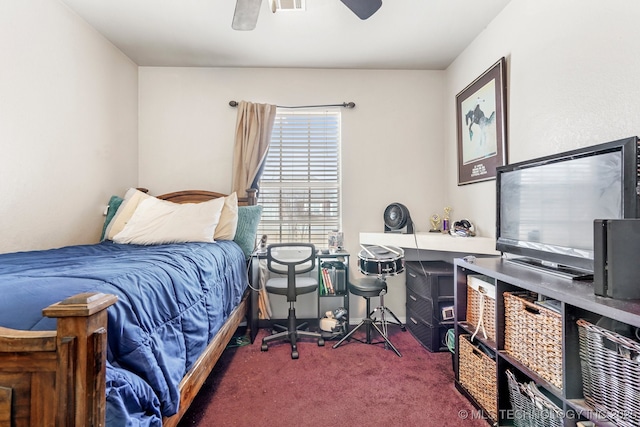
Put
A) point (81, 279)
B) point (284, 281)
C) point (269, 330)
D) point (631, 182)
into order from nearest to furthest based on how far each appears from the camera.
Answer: point (81, 279)
point (631, 182)
point (284, 281)
point (269, 330)

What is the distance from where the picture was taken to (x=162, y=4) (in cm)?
214

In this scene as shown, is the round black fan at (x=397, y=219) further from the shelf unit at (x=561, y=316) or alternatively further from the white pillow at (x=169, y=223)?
the white pillow at (x=169, y=223)

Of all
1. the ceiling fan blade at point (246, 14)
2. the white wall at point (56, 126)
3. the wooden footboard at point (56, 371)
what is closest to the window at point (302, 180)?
the ceiling fan blade at point (246, 14)

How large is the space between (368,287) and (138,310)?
179 cm

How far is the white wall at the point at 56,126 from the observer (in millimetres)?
1798

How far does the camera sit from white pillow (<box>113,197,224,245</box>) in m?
2.20

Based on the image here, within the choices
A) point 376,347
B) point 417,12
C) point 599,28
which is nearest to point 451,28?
point 417,12

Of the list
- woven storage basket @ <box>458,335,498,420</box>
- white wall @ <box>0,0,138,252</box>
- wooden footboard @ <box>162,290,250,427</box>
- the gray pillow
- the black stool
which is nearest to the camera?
wooden footboard @ <box>162,290,250,427</box>

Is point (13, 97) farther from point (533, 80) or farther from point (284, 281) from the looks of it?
point (533, 80)

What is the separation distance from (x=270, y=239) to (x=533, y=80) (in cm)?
247

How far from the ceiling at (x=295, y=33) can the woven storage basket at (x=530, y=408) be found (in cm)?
235

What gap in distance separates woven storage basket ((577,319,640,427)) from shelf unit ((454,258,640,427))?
3cm

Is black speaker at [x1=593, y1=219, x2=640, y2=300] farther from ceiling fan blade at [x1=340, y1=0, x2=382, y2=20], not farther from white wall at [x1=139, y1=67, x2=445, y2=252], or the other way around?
white wall at [x1=139, y1=67, x2=445, y2=252]

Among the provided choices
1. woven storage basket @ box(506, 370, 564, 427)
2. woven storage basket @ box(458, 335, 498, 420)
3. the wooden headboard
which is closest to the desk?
woven storage basket @ box(458, 335, 498, 420)
